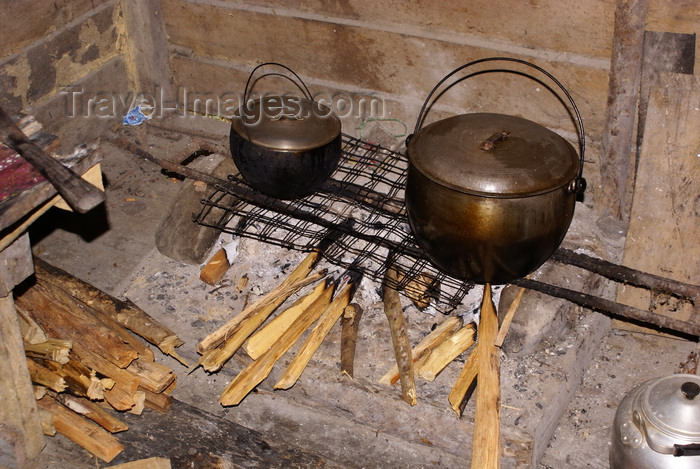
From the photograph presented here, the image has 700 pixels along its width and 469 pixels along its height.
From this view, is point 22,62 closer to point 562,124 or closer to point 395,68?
point 395,68

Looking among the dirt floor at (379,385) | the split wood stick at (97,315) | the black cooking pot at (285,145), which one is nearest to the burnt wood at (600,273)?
the black cooking pot at (285,145)

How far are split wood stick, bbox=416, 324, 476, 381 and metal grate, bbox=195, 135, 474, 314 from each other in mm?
172

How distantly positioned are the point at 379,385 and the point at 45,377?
177 centimetres

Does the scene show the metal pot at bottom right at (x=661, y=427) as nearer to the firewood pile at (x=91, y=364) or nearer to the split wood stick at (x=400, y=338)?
the split wood stick at (x=400, y=338)

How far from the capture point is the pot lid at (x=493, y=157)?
325 cm

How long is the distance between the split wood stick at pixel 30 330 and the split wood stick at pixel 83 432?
0.33 metres

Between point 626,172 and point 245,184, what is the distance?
8.18 feet

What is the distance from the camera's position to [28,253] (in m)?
3.22

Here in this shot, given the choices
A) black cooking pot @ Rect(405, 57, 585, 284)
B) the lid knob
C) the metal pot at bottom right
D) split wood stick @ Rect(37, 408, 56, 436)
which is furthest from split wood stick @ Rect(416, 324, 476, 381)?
split wood stick @ Rect(37, 408, 56, 436)

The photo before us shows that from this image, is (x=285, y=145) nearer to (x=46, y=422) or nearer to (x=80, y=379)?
(x=80, y=379)

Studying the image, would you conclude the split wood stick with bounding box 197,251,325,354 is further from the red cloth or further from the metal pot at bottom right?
the metal pot at bottom right

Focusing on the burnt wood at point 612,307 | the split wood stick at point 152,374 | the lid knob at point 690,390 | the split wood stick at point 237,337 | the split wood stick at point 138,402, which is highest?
the lid knob at point 690,390

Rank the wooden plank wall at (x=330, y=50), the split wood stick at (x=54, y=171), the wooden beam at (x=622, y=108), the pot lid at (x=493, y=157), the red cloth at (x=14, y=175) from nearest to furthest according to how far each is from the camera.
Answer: the split wood stick at (x=54, y=171) < the red cloth at (x=14, y=175) < the pot lid at (x=493, y=157) < the wooden beam at (x=622, y=108) < the wooden plank wall at (x=330, y=50)

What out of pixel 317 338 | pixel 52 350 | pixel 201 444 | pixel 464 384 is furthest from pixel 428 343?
pixel 52 350
